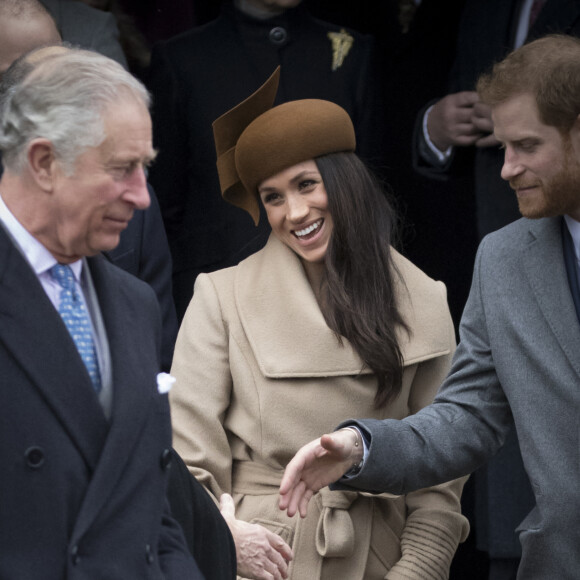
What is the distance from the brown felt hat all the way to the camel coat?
0.31 metres

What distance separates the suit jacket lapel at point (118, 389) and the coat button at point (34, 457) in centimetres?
11

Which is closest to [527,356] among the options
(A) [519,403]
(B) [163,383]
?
(A) [519,403]

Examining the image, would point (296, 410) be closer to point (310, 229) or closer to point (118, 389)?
point (310, 229)

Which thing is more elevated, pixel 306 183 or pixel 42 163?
pixel 42 163

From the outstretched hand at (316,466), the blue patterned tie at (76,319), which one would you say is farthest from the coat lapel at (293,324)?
the blue patterned tie at (76,319)

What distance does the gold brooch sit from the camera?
14.7 ft

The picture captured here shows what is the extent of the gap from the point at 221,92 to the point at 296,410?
4.50 feet

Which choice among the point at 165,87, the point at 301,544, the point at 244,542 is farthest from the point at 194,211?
the point at 244,542

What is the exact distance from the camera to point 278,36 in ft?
14.6

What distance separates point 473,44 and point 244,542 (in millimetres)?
2315

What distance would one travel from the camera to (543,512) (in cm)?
313

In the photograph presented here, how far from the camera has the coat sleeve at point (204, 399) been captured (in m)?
3.48

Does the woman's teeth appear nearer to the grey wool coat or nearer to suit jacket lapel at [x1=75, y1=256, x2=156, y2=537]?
the grey wool coat

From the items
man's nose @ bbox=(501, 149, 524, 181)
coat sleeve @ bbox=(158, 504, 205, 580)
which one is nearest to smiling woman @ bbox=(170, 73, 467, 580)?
man's nose @ bbox=(501, 149, 524, 181)
